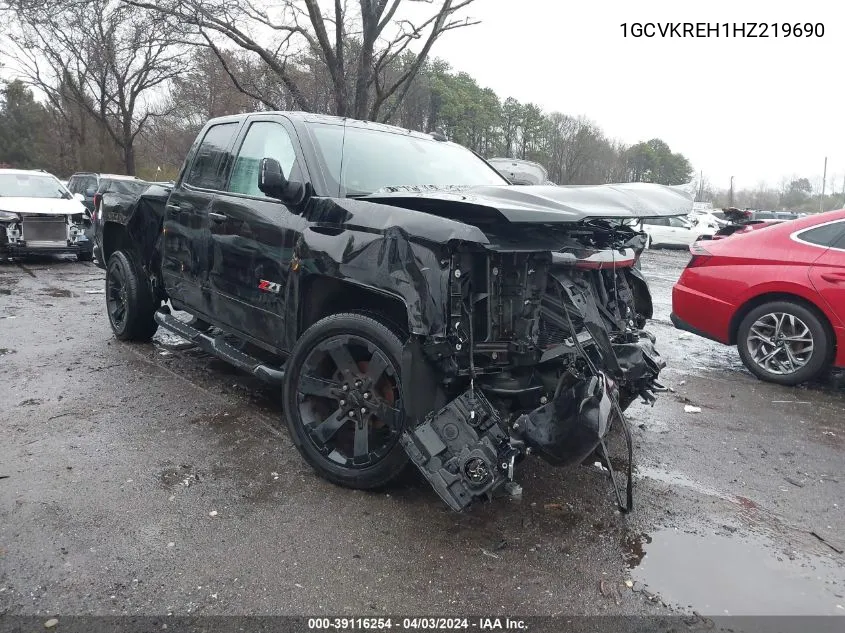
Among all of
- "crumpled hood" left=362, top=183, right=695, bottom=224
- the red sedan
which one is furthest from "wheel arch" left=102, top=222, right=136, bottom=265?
the red sedan

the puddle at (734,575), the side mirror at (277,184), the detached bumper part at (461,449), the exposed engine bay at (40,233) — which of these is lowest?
the puddle at (734,575)

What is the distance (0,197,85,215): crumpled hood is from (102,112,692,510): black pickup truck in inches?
358

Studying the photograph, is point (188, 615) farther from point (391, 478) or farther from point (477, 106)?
point (477, 106)

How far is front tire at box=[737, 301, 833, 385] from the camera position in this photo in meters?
5.59

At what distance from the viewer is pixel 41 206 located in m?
11.8

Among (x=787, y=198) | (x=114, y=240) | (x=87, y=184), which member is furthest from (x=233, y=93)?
(x=787, y=198)

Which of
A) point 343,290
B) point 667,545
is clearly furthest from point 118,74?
point 667,545

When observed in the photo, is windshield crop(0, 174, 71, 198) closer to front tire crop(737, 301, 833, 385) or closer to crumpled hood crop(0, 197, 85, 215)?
crumpled hood crop(0, 197, 85, 215)

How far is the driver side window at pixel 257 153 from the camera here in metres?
4.13

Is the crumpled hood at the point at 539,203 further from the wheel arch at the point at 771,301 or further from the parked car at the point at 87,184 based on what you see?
the parked car at the point at 87,184

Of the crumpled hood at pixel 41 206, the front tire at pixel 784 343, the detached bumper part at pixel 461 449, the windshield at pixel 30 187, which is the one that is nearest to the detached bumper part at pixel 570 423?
the detached bumper part at pixel 461 449

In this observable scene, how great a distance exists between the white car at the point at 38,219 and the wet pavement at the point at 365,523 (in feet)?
26.2

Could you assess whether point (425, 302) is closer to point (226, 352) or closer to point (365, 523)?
point (365, 523)

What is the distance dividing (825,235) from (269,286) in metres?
5.03
